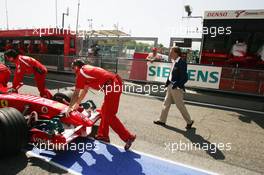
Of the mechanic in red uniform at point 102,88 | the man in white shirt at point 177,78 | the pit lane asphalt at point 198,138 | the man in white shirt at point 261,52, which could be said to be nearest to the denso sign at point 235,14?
the man in white shirt at point 261,52

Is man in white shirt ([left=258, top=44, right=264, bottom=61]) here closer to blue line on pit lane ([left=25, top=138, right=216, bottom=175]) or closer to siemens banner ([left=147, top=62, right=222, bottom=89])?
siemens banner ([left=147, top=62, right=222, bottom=89])

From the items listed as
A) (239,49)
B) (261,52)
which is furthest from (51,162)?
(261,52)

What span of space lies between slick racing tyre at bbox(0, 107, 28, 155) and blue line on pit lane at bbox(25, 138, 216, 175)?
1.34 ft

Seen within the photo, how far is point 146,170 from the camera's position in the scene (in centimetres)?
417

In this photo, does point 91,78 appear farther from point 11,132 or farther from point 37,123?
point 11,132

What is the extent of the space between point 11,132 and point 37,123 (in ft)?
2.30

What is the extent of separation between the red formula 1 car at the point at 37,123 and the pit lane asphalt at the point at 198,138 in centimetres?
34

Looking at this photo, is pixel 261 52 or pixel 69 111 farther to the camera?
pixel 261 52

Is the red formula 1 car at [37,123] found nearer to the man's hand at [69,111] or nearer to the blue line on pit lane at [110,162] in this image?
the man's hand at [69,111]

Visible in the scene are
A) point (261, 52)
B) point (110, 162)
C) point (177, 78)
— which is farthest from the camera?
point (261, 52)

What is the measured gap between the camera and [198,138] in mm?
5809

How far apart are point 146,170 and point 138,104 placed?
481 cm

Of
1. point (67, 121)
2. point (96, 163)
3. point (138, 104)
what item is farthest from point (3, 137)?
point (138, 104)

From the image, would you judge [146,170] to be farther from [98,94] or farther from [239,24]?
[239,24]
